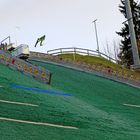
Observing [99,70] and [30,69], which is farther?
[99,70]

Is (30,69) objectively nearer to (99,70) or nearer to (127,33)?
(99,70)

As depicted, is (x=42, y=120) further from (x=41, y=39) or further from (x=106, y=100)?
(x=41, y=39)

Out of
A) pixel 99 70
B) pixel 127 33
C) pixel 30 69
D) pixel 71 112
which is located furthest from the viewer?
pixel 127 33

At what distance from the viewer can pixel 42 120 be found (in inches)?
498

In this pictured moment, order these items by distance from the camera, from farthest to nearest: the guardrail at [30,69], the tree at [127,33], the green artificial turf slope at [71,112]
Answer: the tree at [127,33] < the guardrail at [30,69] < the green artificial turf slope at [71,112]

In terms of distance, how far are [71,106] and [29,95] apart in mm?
1635

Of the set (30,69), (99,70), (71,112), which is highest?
(99,70)

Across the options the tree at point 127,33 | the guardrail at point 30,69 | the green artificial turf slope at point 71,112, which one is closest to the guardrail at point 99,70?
the green artificial turf slope at point 71,112

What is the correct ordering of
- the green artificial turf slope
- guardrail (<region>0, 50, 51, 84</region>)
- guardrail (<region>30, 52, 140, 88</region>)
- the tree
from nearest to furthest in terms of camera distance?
1. the green artificial turf slope
2. guardrail (<region>0, 50, 51, 84</region>)
3. guardrail (<region>30, 52, 140, 88</region>)
4. the tree

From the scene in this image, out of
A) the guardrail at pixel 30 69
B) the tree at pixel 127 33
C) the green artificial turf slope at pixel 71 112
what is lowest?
the green artificial turf slope at pixel 71 112

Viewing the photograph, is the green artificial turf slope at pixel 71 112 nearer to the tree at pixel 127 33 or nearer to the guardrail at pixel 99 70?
the guardrail at pixel 99 70

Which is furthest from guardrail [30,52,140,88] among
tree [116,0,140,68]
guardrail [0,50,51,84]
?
tree [116,0,140,68]

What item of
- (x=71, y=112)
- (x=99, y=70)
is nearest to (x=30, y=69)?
(x=71, y=112)

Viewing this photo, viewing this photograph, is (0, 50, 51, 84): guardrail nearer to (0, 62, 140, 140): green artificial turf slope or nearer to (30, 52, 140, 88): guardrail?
(0, 62, 140, 140): green artificial turf slope
